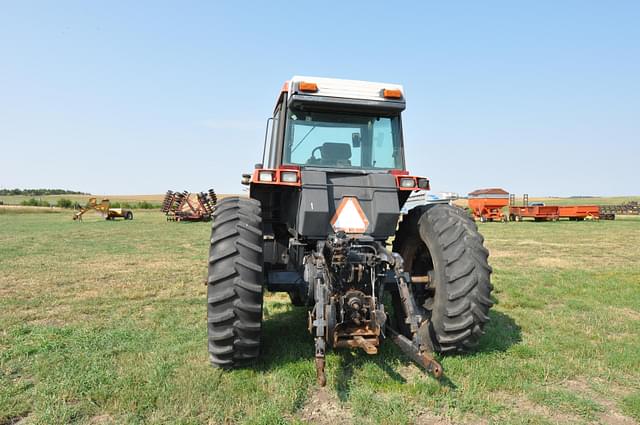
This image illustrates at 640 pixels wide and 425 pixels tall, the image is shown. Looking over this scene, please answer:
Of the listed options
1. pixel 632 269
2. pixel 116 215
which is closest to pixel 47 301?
pixel 632 269

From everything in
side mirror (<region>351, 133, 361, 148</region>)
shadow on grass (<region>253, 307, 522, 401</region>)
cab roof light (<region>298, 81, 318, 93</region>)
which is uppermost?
cab roof light (<region>298, 81, 318, 93</region>)

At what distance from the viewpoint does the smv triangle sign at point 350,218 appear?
416 cm

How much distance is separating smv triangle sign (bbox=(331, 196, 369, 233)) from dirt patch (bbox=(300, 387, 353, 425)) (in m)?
1.55

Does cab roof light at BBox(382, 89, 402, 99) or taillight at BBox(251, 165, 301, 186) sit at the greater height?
cab roof light at BBox(382, 89, 402, 99)

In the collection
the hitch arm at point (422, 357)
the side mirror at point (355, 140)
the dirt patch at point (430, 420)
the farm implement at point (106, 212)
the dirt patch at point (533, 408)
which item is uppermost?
the side mirror at point (355, 140)

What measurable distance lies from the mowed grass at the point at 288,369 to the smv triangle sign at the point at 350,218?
1.26 metres

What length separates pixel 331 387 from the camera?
3.45 m

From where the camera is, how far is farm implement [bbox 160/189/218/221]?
3083 centimetres

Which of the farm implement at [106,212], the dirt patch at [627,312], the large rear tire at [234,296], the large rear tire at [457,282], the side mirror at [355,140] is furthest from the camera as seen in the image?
the farm implement at [106,212]

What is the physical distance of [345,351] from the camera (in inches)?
165

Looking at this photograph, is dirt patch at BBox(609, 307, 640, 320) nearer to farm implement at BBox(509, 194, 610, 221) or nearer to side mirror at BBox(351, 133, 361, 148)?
side mirror at BBox(351, 133, 361, 148)

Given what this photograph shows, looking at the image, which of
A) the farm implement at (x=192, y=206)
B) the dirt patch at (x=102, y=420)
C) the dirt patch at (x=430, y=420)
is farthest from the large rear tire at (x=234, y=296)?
the farm implement at (x=192, y=206)

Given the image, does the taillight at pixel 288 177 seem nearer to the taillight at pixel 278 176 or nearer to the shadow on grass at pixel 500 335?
the taillight at pixel 278 176

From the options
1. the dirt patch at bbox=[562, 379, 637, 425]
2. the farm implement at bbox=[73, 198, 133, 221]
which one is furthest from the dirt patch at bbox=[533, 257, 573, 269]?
the farm implement at bbox=[73, 198, 133, 221]
